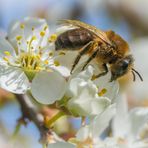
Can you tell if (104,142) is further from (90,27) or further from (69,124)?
(69,124)

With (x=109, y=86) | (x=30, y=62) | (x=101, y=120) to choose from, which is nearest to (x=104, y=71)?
(x=109, y=86)

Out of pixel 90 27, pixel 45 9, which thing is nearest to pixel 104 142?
pixel 90 27

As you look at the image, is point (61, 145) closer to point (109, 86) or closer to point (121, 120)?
point (109, 86)

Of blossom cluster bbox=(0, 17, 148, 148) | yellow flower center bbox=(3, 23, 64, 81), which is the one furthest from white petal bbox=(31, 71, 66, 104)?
yellow flower center bbox=(3, 23, 64, 81)

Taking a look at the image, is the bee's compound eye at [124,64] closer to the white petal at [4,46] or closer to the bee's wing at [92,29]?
the bee's wing at [92,29]

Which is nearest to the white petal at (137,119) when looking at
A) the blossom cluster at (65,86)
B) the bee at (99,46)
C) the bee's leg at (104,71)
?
the blossom cluster at (65,86)

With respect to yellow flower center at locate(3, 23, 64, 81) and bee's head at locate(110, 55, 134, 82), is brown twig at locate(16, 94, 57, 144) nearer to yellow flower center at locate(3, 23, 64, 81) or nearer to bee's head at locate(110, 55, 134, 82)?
yellow flower center at locate(3, 23, 64, 81)

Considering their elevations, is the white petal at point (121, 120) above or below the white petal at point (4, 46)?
below
